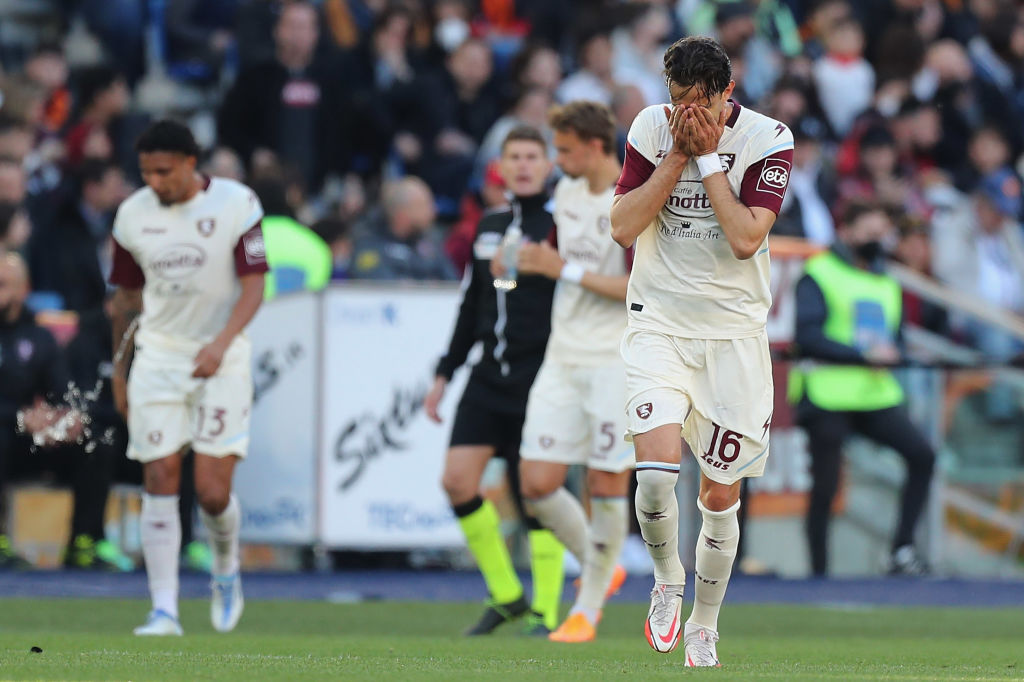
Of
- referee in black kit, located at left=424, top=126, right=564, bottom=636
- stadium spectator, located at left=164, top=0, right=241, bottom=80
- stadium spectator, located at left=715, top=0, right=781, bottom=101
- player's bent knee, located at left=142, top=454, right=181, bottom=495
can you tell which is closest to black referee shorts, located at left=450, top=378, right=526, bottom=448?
referee in black kit, located at left=424, top=126, right=564, bottom=636

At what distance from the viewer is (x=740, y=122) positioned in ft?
22.6

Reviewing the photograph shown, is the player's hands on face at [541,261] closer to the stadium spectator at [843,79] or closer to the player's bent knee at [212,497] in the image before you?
the player's bent knee at [212,497]

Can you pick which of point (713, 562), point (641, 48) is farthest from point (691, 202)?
point (641, 48)

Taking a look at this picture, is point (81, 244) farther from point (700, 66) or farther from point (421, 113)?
point (700, 66)

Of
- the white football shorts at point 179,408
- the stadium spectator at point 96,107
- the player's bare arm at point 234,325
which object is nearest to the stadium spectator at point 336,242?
the stadium spectator at point 96,107

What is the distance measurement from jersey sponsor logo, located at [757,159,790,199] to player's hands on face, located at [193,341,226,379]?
3216 millimetres

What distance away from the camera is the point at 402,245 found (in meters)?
13.3

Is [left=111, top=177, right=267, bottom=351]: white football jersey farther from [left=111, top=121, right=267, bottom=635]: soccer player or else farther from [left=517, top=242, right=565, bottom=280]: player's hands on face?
[left=517, top=242, right=565, bottom=280]: player's hands on face

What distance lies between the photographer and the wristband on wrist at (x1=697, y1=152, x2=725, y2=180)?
6645 mm

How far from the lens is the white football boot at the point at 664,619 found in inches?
267

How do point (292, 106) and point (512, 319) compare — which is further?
point (292, 106)

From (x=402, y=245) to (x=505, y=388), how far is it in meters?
4.16

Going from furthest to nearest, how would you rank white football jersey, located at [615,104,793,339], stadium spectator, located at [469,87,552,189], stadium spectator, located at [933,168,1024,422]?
stadium spectator, located at [933,168,1024,422], stadium spectator, located at [469,87,552,189], white football jersey, located at [615,104,793,339]

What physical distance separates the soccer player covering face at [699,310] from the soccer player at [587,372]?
1830 millimetres
